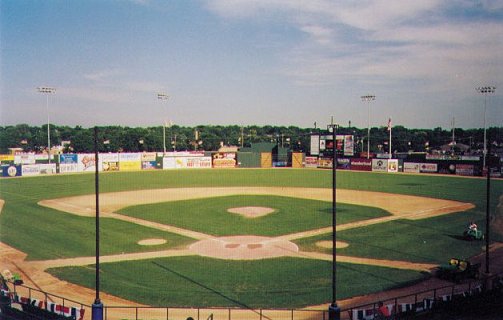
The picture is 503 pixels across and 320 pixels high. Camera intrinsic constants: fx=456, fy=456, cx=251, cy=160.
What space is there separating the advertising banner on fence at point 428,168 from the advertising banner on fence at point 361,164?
32.1 feet

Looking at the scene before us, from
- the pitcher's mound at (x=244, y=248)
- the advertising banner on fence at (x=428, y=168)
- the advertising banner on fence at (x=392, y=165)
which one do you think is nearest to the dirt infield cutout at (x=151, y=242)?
the pitcher's mound at (x=244, y=248)

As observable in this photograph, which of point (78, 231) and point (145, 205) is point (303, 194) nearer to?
point (145, 205)

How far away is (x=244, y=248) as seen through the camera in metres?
31.2

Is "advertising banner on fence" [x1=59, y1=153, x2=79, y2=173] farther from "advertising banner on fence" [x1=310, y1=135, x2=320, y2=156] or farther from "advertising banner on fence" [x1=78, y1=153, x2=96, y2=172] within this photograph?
"advertising banner on fence" [x1=310, y1=135, x2=320, y2=156]

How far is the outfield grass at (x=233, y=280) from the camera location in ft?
71.3

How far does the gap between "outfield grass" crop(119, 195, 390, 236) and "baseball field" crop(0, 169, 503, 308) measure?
101 millimetres

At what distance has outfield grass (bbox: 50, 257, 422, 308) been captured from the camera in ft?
71.3

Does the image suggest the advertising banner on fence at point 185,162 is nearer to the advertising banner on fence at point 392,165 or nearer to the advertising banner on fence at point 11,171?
the advertising banner on fence at point 11,171

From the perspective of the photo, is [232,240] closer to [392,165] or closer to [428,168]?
[392,165]

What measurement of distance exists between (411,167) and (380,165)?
228 inches

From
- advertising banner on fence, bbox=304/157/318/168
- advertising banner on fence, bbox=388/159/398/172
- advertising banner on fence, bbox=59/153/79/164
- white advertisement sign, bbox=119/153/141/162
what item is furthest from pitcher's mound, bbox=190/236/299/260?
advertising banner on fence, bbox=304/157/318/168

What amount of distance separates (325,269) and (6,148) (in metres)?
158

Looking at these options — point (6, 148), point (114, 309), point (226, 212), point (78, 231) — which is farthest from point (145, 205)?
point (6, 148)

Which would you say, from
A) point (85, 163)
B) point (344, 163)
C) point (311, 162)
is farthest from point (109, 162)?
point (344, 163)
